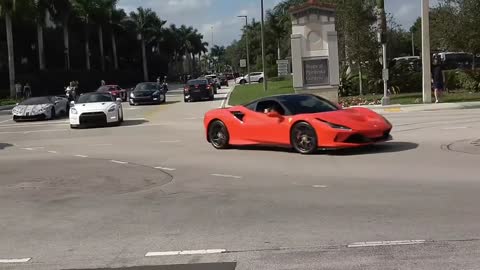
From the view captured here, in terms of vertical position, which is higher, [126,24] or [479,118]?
[126,24]

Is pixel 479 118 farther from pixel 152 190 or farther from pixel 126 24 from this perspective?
pixel 126 24

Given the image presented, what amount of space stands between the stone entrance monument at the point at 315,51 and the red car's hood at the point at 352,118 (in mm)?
15365

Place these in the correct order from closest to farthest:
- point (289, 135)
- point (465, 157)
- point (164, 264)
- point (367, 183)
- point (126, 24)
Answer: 1. point (164, 264)
2. point (367, 183)
3. point (465, 157)
4. point (289, 135)
5. point (126, 24)

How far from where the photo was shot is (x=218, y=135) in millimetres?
14547

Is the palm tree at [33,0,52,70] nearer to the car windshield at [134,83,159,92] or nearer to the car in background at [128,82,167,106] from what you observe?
the car windshield at [134,83,159,92]

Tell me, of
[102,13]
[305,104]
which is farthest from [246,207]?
[102,13]

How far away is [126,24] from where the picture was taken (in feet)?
336

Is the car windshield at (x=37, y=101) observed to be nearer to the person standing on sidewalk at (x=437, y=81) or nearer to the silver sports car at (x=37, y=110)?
the silver sports car at (x=37, y=110)

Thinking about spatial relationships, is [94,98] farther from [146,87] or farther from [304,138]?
[146,87]

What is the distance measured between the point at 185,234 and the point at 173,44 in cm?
12104

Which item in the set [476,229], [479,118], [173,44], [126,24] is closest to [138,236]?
[476,229]

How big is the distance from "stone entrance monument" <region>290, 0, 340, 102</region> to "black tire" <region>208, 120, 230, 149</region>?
45.7ft

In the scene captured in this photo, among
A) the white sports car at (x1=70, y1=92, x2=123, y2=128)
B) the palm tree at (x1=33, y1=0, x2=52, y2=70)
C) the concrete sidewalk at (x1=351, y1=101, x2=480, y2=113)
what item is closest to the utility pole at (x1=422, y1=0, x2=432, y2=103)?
the concrete sidewalk at (x1=351, y1=101, x2=480, y2=113)

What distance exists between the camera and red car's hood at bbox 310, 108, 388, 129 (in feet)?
40.3
